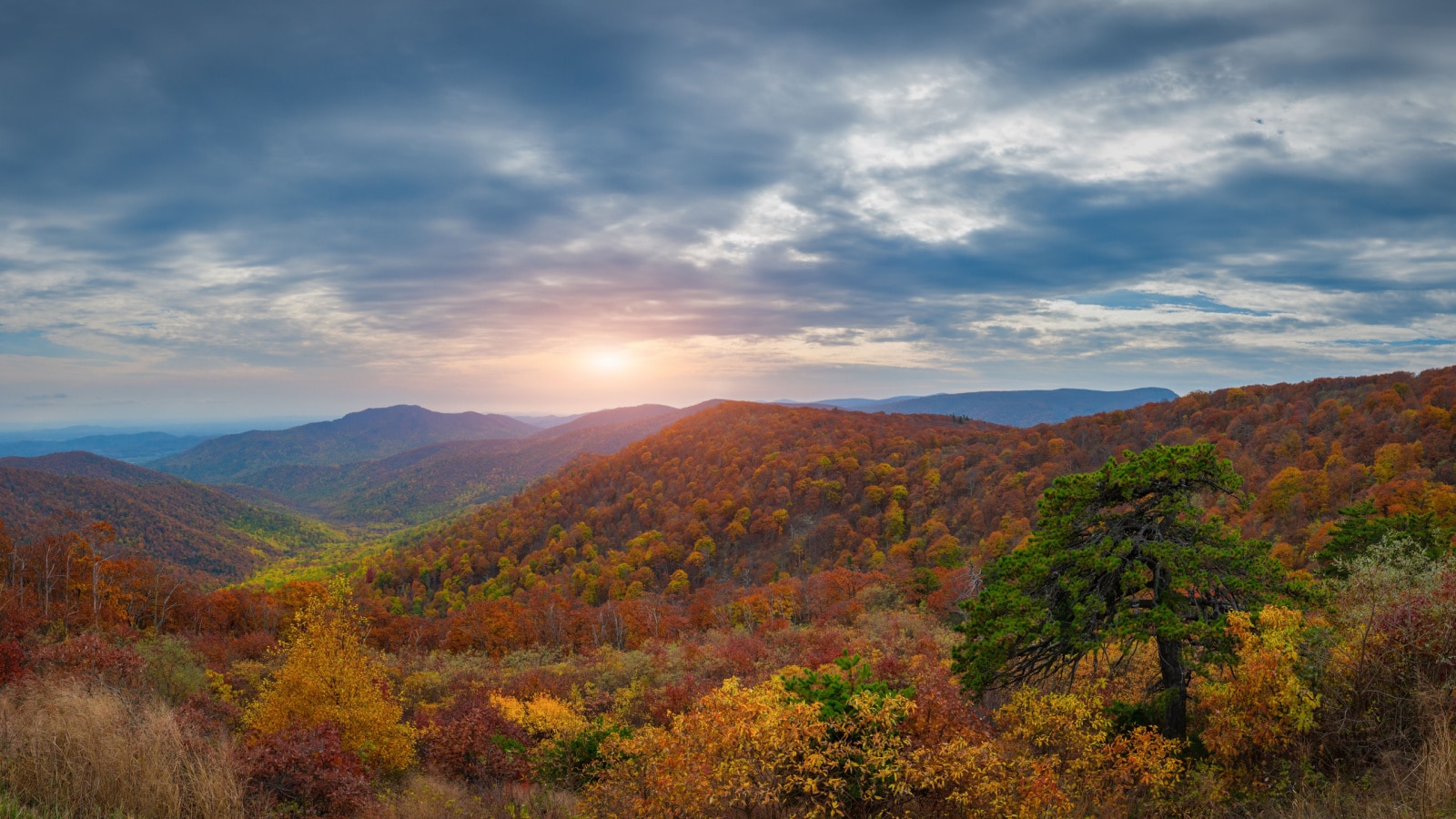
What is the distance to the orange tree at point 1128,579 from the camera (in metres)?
16.5

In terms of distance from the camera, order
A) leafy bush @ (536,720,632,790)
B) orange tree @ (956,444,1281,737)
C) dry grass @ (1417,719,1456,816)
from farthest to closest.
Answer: leafy bush @ (536,720,632,790)
orange tree @ (956,444,1281,737)
dry grass @ (1417,719,1456,816)

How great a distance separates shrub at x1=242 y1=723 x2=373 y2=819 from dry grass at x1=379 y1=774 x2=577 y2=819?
1.19 meters

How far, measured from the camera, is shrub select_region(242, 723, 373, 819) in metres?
12.6

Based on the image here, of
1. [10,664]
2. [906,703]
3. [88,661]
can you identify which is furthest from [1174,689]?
[10,664]

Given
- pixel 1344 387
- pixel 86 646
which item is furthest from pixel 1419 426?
pixel 86 646

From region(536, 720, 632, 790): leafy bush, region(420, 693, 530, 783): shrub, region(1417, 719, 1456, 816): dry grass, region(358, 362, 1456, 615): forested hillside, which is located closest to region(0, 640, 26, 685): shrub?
region(420, 693, 530, 783): shrub

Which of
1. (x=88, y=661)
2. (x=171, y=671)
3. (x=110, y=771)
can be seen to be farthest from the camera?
(x=171, y=671)

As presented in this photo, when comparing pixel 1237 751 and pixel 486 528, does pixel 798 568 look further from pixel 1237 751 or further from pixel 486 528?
pixel 1237 751

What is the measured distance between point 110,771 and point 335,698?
15338mm

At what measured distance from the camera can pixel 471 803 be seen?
17.6 m

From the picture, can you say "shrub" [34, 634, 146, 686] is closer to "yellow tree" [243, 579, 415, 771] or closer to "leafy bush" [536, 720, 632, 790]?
"yellow tree" [243, 579, 415, 771]

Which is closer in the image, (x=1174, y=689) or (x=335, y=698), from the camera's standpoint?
(x=1174, y=689)

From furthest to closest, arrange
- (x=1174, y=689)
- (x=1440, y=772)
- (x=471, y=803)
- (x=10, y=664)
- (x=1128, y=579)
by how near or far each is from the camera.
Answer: (x=10, y=664), (x=471, y=803), (x=1174, y=689), (x=1128, y=579), (x=1440, y=772)

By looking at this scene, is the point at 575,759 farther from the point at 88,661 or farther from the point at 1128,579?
the point at 88,661
